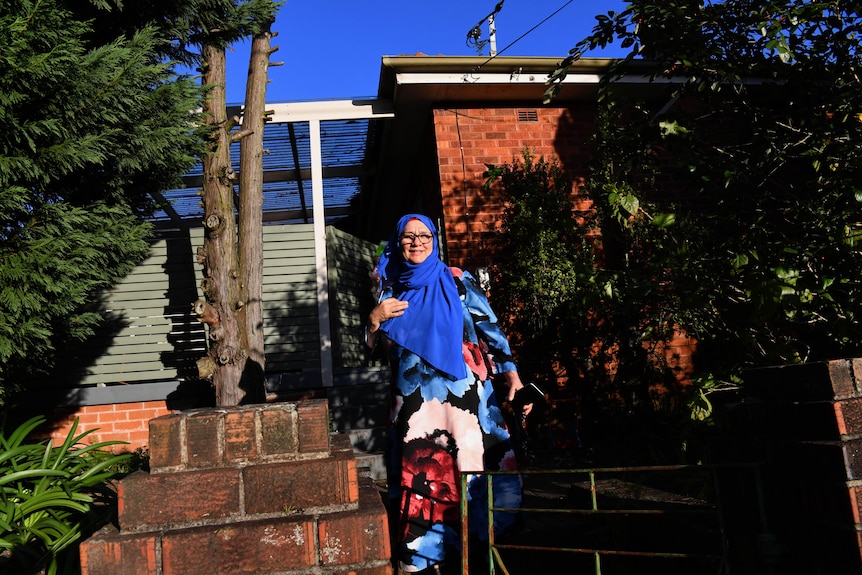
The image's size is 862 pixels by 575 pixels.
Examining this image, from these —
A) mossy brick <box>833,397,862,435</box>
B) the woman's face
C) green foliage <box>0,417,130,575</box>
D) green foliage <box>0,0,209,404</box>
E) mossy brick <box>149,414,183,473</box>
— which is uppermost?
green foliage <box>0,0,209,404</box>

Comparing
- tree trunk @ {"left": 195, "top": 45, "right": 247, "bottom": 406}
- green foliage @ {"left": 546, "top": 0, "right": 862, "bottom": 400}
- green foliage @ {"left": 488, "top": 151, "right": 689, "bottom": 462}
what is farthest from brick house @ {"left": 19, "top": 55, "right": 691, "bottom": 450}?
green foliage @ {"left": 546, "top": 0, "right": 862, "bottom": 400}

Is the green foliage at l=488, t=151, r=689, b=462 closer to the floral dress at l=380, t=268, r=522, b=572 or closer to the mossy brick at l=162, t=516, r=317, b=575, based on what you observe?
the floral dress at l=380, t=268, r=522, b=572

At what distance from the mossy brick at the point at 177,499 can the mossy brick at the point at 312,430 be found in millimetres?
158

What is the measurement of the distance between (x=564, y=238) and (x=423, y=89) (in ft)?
7.32

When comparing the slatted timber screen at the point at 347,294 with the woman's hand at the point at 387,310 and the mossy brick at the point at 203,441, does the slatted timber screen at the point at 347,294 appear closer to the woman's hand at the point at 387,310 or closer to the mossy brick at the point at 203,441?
the woman's hand at the point at 387,310

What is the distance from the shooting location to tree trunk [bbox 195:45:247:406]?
4.67 meters

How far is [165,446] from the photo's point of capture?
4.26 ft

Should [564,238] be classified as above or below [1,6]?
below

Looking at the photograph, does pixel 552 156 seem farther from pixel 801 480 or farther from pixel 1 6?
pixel 801 480

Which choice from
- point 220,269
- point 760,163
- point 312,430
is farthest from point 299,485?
point 220,269

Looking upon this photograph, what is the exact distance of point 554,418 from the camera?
6.19 metres

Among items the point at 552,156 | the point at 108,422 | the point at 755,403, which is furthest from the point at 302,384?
the point at 755,403

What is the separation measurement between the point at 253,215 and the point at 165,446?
163 inches

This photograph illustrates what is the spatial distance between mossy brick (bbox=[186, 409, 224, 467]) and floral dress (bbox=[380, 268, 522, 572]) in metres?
1.22
